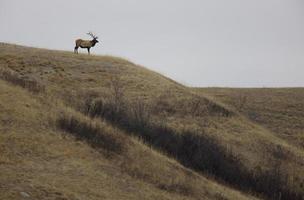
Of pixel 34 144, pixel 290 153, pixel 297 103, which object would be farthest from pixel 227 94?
pixel 34 144

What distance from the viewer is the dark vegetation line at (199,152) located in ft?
91.7

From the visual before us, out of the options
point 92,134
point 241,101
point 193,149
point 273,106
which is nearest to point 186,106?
point 193,149

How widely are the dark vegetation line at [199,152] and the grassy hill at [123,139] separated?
65mm

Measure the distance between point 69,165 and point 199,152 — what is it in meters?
10.00

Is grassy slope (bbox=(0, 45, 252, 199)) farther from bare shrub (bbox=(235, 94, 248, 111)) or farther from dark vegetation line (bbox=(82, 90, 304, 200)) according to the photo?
bare shrub (bbox=(235, 94, 248, 111))

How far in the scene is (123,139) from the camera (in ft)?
84.3

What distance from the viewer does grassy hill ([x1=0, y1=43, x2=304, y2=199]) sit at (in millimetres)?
20203

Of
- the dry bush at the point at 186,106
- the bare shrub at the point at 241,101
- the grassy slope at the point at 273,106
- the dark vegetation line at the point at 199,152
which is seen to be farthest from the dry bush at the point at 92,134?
the bare shrub at the point at 241,101

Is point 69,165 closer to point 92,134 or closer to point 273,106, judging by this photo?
point 92,134

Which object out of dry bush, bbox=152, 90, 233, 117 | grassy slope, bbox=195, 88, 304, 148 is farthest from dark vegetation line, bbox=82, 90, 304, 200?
grassy slope, bbox=195, 88, 304, 148

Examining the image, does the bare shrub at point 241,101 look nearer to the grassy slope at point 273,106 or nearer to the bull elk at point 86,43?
the grassy slope at point 273,106

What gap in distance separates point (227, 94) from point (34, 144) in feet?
84.4

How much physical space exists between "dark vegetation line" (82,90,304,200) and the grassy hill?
65 mm

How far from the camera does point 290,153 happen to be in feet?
108
